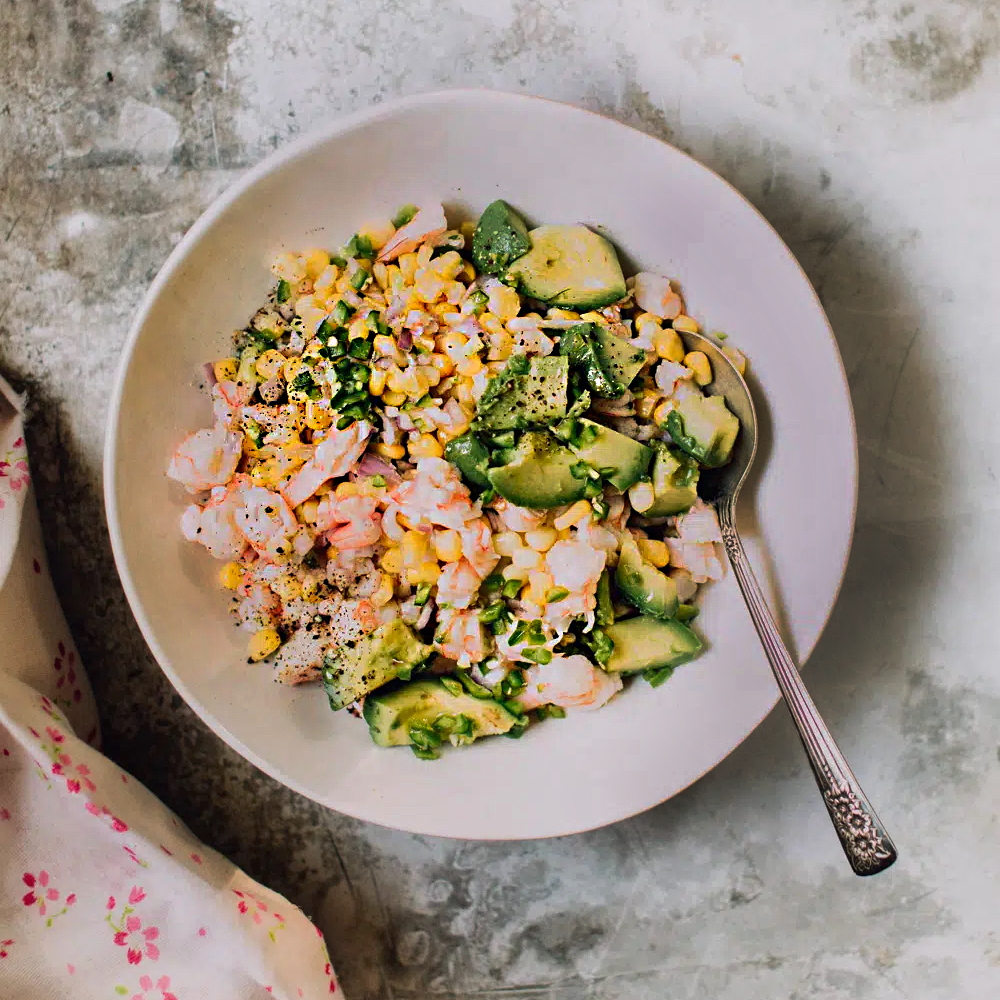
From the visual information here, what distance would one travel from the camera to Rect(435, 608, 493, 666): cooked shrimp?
5.38 feet

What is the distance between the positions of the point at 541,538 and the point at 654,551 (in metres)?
0.21

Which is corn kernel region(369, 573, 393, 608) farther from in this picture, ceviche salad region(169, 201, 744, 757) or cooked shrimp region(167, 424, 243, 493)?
cooked shrimp region(167, 424, 243, 493)

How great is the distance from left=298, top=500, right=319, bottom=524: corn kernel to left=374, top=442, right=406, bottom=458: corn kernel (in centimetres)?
15

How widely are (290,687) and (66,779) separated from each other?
492 mm

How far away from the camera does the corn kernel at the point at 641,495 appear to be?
1.62 m

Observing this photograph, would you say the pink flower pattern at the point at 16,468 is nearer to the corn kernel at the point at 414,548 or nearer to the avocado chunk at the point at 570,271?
the corn kernel at the point at 414,548

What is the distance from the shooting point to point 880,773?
2070mm

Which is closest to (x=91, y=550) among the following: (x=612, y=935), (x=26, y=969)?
(x=26, y=969)

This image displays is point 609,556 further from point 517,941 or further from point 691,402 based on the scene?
point 517,941

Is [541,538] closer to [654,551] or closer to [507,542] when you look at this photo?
[507,542]

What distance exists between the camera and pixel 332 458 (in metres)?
1.61

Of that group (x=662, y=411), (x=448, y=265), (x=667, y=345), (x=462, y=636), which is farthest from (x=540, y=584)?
(x=448, y=265)

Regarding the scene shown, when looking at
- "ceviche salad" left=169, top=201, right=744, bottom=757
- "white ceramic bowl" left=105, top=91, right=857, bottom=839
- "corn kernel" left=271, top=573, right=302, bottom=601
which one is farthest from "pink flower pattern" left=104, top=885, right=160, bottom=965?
"corn kernel" left=271, top=573, right=302, bottom=601

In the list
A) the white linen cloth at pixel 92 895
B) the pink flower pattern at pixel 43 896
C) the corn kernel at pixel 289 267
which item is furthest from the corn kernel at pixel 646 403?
the pink flower pattern at pixel 43 896
